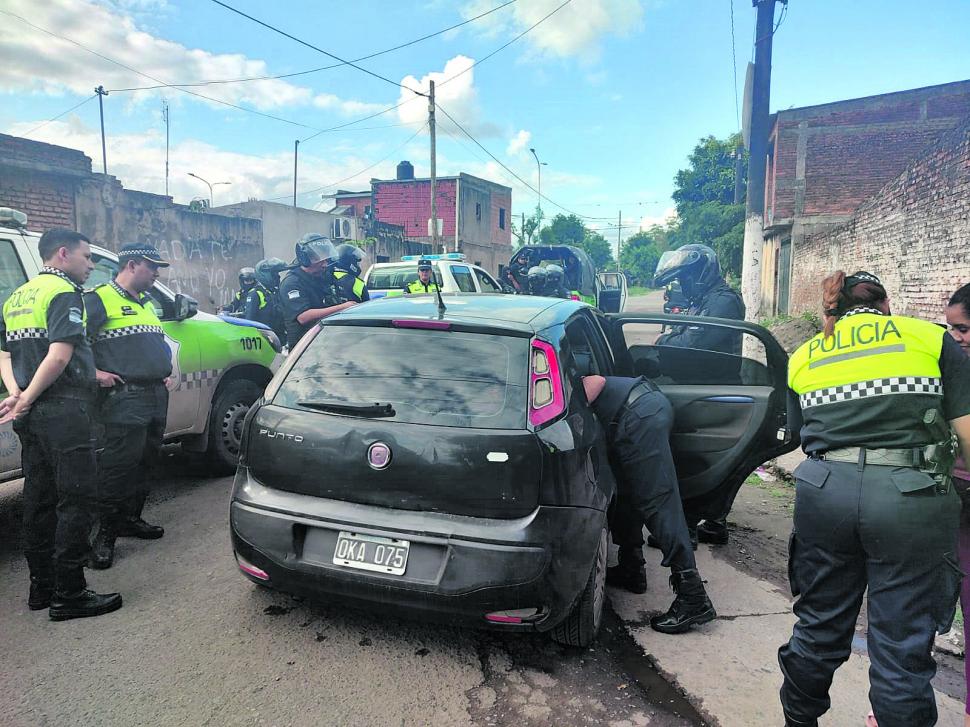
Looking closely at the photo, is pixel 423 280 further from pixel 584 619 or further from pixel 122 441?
pixel 584 619

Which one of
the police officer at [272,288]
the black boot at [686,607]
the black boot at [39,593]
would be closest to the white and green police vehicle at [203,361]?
the black boot at [39,593]

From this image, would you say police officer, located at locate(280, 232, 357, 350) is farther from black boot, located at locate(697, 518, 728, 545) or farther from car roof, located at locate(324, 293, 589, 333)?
black boot, located at locate(697, 518, 728, 545)

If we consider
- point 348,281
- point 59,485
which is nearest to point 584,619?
point 59,485

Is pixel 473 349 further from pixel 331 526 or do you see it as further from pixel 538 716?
pixel 538 716

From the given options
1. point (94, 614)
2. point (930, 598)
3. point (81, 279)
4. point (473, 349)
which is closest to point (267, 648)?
point (94, 614)

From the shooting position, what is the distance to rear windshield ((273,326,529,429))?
8.71ft

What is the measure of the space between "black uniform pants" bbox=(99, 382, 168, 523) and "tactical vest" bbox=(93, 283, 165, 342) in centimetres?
33

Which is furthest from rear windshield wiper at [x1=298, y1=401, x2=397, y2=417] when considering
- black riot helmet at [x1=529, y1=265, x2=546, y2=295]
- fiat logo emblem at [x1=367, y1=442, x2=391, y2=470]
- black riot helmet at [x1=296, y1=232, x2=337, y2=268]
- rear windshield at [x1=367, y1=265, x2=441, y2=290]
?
black riot helmet at [x1=529, y1=265, x2=546, y2=295]

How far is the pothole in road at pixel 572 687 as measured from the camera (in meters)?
2.45

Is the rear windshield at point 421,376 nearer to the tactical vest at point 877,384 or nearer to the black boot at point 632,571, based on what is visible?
the tactical vest at point 877,384

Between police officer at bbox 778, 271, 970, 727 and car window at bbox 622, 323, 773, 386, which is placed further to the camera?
car window at bbox 622, 323, 773, 386

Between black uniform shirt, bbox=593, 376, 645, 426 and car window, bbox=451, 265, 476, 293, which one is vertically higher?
car window, bbox=451, 265, 476, 293

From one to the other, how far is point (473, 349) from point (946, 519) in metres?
1.77

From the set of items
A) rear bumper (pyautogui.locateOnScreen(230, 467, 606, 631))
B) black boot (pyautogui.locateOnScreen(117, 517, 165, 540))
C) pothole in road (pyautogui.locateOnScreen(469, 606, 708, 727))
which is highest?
rear bumper (pyautogui.locateOnScreen(230, 467, 606, 631))
